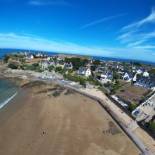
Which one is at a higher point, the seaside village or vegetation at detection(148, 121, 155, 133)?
vegetation at detection(148, 121, 155, 133)

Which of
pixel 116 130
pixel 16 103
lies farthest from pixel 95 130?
pixel 16 103

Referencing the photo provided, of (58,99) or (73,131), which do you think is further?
(58,99)

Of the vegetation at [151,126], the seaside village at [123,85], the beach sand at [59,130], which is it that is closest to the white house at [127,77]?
the seaside village at [123,85]

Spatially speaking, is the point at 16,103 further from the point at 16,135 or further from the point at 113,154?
the point at 113,154

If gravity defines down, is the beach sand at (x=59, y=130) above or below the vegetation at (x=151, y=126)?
below

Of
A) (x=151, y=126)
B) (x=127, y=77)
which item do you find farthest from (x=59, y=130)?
(x=127, y=77)

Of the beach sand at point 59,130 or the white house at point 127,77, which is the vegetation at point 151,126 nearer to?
the beach sand at point 59,130

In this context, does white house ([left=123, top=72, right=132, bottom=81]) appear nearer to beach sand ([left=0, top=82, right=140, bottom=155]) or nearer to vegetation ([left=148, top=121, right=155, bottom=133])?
beach sand ([left=0, top=82, right=140, bottom=155])

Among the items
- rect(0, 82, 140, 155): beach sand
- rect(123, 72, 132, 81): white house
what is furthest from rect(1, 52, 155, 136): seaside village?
rect(0, 82, 140, 155): beach sand
